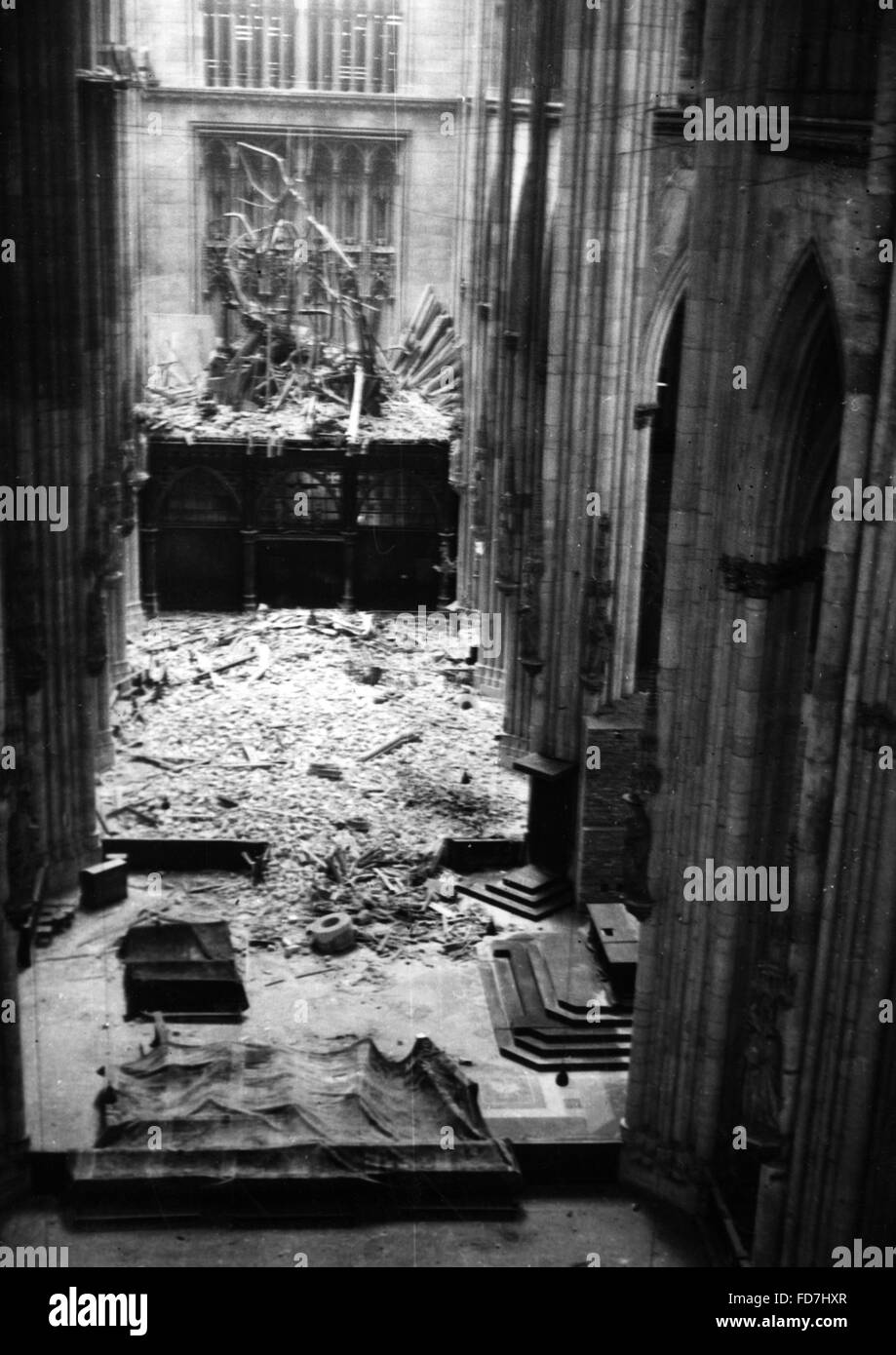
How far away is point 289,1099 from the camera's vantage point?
19984mm

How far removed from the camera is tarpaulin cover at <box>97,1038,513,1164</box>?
19484mm

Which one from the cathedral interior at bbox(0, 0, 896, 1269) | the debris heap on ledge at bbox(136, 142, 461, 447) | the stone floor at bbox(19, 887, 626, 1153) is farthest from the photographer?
the debris heap on ledge at bbox(136, 142, 461, 447)

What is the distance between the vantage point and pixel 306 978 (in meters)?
23.9

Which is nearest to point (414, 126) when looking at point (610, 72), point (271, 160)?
point (271, 160)

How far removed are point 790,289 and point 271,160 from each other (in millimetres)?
33647

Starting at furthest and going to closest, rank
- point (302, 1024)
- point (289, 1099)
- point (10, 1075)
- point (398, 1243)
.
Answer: point (302, 1024), point (289, 1099), point (10, 1075), point (398, 1243)

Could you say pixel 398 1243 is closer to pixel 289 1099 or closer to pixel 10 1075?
pixel 289 1099

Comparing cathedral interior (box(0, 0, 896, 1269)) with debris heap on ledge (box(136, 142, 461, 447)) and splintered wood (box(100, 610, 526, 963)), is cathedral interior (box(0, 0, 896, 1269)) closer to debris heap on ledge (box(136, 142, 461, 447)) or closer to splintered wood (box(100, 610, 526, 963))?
splintered wood (box(100, 610, 526, 963))

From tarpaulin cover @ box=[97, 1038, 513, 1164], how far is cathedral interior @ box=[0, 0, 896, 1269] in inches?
2.1

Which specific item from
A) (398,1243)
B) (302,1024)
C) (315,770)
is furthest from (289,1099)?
(315,770)

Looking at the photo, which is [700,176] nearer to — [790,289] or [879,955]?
[790,289]

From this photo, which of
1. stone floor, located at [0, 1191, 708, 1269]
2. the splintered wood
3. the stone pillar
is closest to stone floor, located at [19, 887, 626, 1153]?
the stone pillar

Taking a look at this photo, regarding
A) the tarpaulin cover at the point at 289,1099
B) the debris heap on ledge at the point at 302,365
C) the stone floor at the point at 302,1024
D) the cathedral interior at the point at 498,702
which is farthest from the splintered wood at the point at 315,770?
the debris heap on ledge at the point at 302,365

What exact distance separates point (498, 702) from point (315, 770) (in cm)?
472
